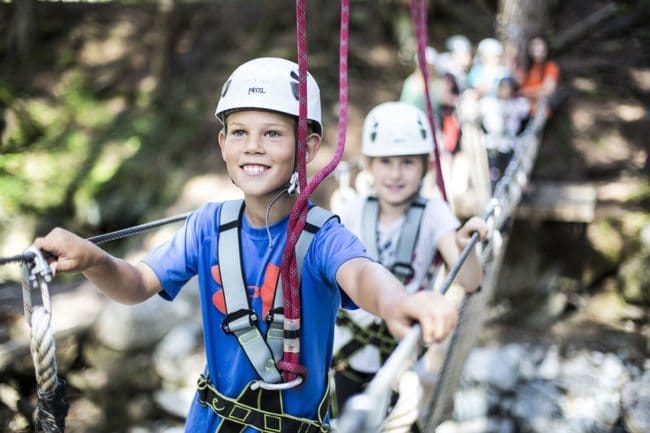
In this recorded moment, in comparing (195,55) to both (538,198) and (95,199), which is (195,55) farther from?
(538,198)

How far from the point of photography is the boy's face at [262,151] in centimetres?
135

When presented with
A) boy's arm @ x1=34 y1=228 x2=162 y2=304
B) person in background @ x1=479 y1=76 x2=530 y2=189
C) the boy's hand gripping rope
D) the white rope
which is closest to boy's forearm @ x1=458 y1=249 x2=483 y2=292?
the white rope

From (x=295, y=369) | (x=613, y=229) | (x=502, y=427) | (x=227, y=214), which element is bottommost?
(x=502, y=427)

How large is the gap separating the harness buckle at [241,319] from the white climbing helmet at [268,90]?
0.43 meters

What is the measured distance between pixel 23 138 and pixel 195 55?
8.93ft

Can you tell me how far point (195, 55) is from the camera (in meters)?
9.39

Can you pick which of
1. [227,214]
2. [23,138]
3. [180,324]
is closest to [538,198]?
[180,324]

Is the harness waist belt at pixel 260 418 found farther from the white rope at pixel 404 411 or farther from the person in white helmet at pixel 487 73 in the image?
Answer: the person in white helmet at pixel 487 73

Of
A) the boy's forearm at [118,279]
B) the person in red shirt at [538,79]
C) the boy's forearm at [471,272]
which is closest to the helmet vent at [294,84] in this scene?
the boy's forearm at [118,279]

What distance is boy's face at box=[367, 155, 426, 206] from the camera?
89.1 inches

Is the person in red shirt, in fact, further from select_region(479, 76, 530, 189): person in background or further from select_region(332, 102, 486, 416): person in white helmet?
select_region(332, 102, 486, 416): person in white helmet

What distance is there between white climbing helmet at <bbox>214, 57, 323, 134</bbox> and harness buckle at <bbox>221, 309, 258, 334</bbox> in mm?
432

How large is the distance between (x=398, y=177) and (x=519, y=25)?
600cm

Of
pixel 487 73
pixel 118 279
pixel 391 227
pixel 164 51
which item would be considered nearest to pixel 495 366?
pixel 487 73
